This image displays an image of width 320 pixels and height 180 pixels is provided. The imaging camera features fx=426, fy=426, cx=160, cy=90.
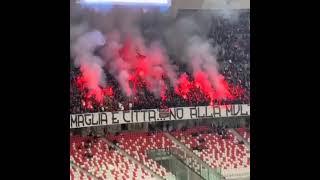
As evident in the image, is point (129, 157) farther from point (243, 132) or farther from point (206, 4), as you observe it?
point (206, 4)

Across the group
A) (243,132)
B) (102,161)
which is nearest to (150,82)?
(102,161)

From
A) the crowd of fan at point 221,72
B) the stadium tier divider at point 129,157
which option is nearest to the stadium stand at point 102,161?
the stadium tier divider at point 129,157

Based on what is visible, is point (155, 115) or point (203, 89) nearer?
point (155, 115)

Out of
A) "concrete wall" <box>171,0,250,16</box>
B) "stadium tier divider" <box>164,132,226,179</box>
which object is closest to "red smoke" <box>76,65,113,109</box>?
"stadium tier divider" <box>164,132,226,179</box>

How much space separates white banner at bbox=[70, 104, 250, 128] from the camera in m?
4.12

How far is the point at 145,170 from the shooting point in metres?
4.34

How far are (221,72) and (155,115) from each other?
35.4 inches

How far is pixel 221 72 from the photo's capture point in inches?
184

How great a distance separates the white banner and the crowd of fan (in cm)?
6

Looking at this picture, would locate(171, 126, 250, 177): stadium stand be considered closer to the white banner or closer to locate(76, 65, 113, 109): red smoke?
the white banner
